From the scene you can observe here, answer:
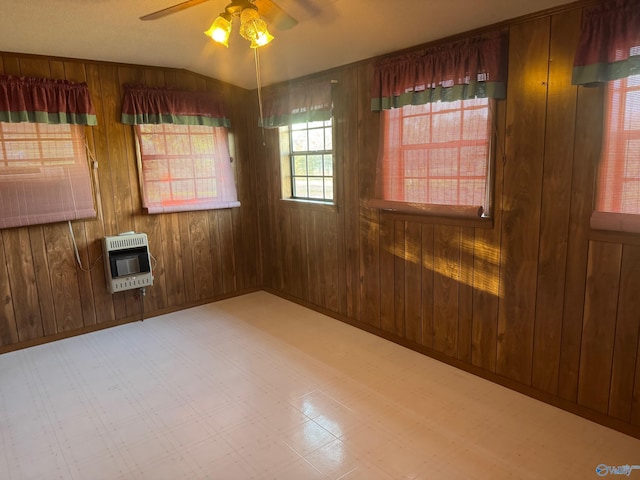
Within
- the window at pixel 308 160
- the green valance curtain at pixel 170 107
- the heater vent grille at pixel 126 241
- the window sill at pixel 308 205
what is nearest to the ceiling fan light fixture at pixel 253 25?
the window at pixel 308 160

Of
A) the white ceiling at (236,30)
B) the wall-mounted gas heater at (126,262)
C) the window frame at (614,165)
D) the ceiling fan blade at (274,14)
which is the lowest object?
the wall-mounted gas heater at (126,262)

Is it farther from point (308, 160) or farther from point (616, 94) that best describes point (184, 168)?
point (616, 94)

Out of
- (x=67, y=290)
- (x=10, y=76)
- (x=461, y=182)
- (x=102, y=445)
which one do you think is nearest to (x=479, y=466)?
(x=461, y=182)

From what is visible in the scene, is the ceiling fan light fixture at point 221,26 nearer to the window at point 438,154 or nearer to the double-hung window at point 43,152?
the window at point 438,154

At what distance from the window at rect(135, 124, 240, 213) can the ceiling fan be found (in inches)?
79.0

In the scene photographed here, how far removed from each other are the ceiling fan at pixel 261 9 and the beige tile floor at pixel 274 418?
2.15 m

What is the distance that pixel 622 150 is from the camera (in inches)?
85.4

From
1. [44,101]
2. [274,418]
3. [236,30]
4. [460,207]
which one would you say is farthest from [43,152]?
[460,207]

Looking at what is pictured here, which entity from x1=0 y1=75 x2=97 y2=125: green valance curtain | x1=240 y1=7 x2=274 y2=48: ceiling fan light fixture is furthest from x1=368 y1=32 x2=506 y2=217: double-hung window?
x1=0 y1=75 x2=97 y2=125: green valance curtain

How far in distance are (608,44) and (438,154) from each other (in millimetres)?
1088

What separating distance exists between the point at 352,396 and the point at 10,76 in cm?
342

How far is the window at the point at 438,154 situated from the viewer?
9.08 ft

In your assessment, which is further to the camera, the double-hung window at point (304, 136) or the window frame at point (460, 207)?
the double-hung window at point (304, 136)

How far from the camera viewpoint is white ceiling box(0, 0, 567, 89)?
8.55ft
